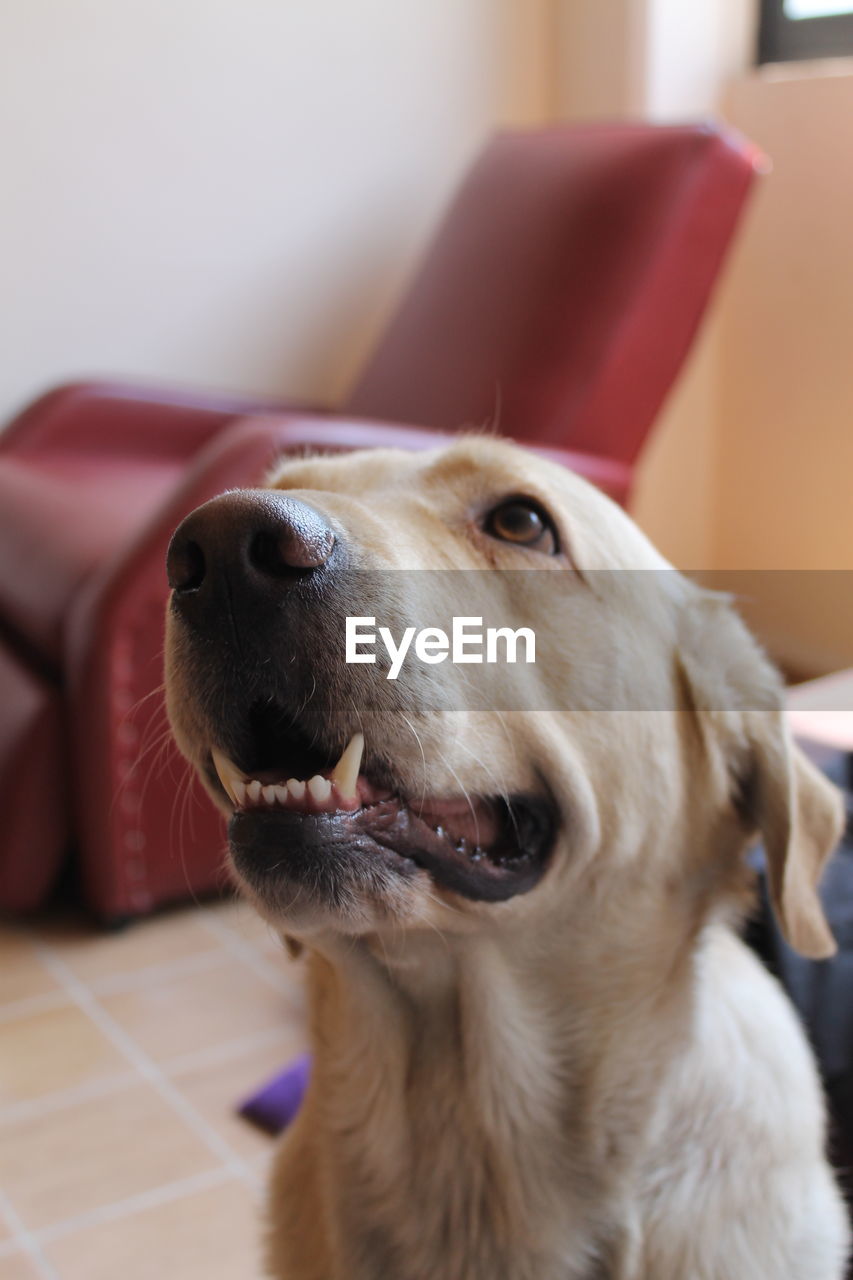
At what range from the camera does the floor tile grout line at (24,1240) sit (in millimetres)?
1408

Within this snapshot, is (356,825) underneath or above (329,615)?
underneath

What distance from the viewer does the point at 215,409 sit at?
2926 mm

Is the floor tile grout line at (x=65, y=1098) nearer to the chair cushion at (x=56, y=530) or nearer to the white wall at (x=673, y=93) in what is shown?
the chair cushion at (x=56, y=530)

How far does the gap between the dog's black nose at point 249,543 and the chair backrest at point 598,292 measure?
129 cm

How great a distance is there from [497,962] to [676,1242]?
0.22 meters

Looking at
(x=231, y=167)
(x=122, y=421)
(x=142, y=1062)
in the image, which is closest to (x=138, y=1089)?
(x=142, y=1062)

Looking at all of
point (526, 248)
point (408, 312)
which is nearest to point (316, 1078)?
point (526, 248)

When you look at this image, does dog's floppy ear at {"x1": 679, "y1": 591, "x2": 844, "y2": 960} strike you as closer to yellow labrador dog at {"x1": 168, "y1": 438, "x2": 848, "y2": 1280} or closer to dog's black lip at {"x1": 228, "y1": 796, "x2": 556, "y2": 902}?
yellow labrador dog at {"x1": 168, "y1": 438, "x2": 848, "y2": 1280}

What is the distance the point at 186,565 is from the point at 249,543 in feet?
0.17

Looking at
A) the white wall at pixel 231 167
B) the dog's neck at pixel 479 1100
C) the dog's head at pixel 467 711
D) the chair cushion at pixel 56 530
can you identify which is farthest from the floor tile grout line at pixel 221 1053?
the white wall at pixel 231 167

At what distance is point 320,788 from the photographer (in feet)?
2.42

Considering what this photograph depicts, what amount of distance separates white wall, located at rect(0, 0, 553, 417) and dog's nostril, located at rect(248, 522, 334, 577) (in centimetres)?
282

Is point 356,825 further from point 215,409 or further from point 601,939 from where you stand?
point 215,409

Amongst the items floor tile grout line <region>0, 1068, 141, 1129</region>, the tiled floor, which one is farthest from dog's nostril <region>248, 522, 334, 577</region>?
floor tile grout line <region>0, 1068, 141, 1129</region>
